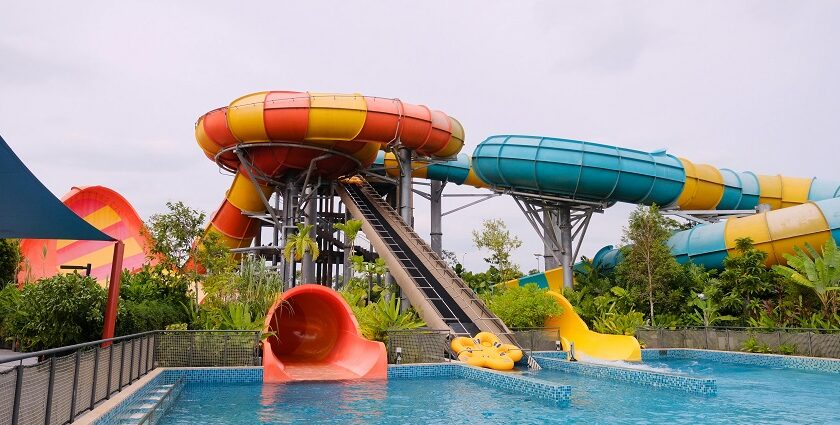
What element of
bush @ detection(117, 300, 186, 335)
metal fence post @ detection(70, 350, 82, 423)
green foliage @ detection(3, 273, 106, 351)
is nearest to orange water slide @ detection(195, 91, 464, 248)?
bush @ detection(117, 300, 186, 335)

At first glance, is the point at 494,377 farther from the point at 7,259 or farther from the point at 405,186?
the point at 7,259

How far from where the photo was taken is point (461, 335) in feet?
54.2

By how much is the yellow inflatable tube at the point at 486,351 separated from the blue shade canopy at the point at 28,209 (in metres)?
8.86

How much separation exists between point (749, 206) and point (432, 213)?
50.9 ft

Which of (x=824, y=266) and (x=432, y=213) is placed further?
(x=432, y=213)

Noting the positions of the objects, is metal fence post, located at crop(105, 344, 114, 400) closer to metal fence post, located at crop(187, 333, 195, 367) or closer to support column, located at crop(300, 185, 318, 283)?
metal fence post, located at crop(187, 333, 195, 367)

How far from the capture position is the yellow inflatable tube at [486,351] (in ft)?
48.9

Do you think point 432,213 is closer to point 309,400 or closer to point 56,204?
point 309,400

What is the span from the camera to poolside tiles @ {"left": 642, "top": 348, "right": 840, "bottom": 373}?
16.1 metres

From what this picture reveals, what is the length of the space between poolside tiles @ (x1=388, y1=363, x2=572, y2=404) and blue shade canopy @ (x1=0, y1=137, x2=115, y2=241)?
24.3 feet

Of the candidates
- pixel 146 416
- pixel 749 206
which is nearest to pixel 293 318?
pixel 146 416

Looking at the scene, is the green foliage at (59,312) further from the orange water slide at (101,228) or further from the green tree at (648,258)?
the orange water slide at (101,228)

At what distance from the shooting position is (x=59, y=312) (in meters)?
11.6

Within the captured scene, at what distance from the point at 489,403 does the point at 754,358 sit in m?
10.8
